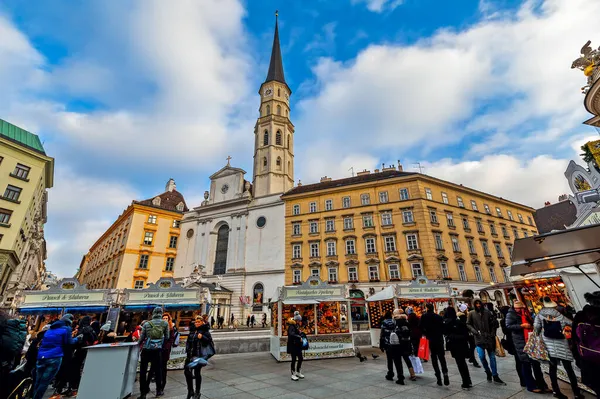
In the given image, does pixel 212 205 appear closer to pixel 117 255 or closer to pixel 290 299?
pixel 117 255

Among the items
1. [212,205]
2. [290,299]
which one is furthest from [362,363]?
[212,205]

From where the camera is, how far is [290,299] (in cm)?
1214

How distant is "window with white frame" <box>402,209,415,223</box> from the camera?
94.8ft

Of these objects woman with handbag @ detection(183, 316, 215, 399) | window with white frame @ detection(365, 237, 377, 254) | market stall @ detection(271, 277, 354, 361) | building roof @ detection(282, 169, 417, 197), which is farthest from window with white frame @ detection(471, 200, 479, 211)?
woman with handbag @ detection(183, 316, 215, 399)

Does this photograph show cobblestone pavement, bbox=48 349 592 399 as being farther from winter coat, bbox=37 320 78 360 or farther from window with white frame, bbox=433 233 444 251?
window with white frame, bbox=433 233 444 251

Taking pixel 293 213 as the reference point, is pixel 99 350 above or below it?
below

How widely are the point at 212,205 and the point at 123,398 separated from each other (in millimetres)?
35011

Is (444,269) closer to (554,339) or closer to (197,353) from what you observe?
(554,339)

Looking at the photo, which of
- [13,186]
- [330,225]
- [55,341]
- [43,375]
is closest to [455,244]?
[330,225]

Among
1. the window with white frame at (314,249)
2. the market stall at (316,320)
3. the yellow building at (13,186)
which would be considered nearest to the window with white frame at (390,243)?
the window with white frame at (314,249)

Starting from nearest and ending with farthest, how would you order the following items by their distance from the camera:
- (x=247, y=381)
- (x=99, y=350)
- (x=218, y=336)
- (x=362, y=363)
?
(x=99, y=350)
(x=247, y=381)
(x=362, y=363)
(x=218, y=336)

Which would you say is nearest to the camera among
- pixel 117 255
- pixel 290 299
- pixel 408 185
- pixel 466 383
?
pixel 466 383

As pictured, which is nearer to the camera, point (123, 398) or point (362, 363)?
point (123, 398)

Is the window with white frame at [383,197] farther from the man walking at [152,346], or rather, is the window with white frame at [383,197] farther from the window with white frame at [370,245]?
the man walking at [152,346]
